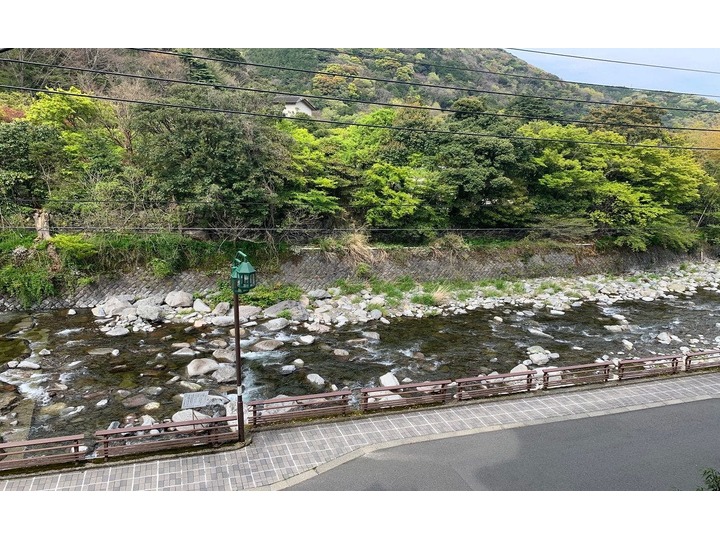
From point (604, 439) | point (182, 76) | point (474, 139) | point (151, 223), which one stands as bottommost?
point (604, 439)

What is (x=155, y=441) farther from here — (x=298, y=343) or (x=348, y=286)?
(x=348, y=286)

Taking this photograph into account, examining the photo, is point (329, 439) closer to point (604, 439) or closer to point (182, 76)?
point (604, 439)

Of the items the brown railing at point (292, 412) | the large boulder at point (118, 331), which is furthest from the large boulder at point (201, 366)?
the brown railing at point (292, 412)

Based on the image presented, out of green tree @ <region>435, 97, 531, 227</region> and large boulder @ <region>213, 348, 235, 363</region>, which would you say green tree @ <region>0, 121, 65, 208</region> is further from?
green tree @ <region>435, 97, 531, 227</region>

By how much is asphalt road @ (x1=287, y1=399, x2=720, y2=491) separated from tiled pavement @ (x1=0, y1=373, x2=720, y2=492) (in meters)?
0.28

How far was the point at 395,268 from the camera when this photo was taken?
66.3 ft

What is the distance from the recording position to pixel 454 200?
69.9 feet

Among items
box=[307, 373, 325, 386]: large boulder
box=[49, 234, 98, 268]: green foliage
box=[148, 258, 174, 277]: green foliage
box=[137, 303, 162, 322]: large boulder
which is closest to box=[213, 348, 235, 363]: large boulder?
box=[307, 373, 325, 386]: large boulder

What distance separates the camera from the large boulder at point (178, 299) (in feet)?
53.5

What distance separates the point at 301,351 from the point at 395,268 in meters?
8.19

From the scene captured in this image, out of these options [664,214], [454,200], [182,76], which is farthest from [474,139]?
[182,76]

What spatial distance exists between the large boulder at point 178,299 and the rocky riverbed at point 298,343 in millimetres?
38

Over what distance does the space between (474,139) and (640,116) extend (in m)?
13.7

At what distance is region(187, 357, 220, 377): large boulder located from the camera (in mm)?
11430
